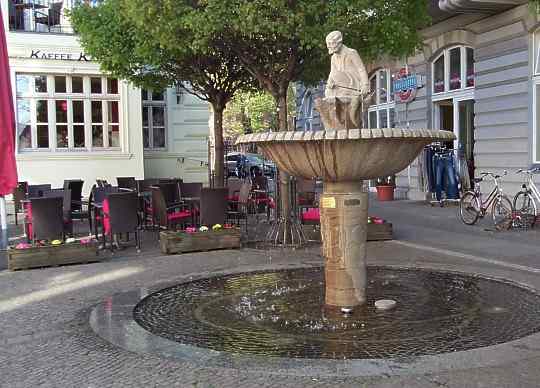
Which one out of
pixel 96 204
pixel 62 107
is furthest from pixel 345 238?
pixel 62 107

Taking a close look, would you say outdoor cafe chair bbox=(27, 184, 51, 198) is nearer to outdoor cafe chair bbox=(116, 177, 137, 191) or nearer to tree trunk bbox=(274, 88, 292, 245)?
outdoor cafe chair bbox=(116, 177, 137, 191)

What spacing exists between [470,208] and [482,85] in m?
4.48

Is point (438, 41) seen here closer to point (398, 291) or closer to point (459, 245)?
point (459, 245)

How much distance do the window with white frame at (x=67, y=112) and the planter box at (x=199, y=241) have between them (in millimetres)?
11696

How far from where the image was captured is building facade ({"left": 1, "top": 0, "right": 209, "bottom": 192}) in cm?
2014

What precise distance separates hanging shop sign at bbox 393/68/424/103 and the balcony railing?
9.82m

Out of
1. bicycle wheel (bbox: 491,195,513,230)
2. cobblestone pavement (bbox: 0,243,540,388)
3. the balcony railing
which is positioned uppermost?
the balcony railing

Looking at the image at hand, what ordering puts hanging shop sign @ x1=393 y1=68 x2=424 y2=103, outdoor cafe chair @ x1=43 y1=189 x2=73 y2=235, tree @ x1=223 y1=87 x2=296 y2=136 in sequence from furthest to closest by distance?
1. tree @ x1=223 y1=87 x2=296 y2=136
2. hanging shop sign @ x1=393 y1=68 x2=424 y2=103
3. outdoor cafe chair @ x1=43 y1=189 x2=73 y2=235

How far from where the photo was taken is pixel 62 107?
20.8 meters

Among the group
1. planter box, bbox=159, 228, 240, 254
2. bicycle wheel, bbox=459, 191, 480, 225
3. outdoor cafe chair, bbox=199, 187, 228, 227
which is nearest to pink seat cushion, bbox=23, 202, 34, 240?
planter box, bbox=159, 228, 240, 254

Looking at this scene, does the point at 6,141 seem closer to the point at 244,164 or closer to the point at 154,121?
the point at 154,121

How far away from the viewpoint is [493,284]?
24.3ft

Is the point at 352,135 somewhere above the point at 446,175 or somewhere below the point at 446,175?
above

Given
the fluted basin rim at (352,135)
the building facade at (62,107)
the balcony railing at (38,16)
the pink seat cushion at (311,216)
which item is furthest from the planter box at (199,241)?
the balcony railing at (38,16)
